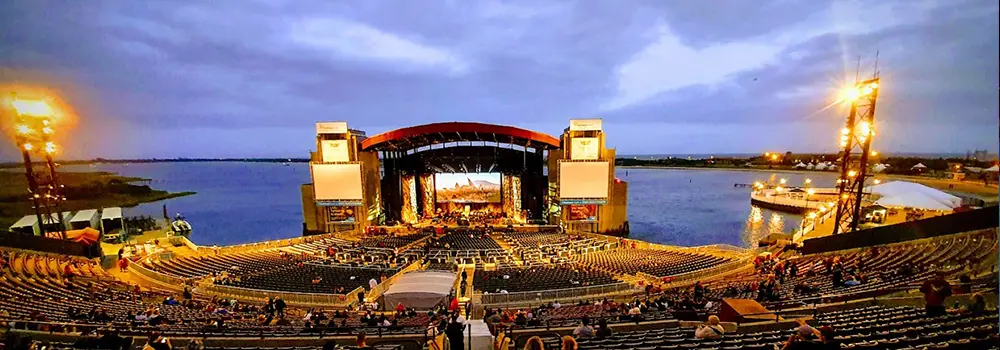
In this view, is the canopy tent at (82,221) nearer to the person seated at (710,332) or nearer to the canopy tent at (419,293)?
the canopy tent at (419,293)

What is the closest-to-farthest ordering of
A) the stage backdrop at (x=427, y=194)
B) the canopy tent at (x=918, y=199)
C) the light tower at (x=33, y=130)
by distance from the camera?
the light tower at (x=33, y=130) < the canopy tent at (x=918, y=199) < the stage backdrop at (x=427, y=194)

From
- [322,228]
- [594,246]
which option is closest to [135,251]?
[322,228]

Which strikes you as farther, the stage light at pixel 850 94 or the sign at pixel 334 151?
the sign at pixel 334 151

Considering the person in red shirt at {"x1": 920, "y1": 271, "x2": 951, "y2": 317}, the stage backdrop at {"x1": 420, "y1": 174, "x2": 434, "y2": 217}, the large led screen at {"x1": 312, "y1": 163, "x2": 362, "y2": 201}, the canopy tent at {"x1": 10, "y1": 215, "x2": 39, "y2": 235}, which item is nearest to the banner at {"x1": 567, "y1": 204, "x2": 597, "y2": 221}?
the stage backdrop at {"x1": 420, "y1": 174, "x2": 434, "y2": 217}

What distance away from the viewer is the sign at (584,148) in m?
35.1

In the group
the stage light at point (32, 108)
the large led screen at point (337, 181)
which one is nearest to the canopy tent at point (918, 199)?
the large led screen at point (337, 181)

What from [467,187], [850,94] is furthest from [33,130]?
[850,94]

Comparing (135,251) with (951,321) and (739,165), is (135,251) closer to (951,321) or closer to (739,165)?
(951,321)

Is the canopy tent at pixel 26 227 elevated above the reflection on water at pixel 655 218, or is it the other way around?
the canopy tent at pixel 26 227

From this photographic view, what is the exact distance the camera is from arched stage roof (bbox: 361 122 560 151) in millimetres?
34125

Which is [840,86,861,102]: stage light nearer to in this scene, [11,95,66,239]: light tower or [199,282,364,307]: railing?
[199,282,364,307]: railing

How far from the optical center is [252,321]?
11.6 m

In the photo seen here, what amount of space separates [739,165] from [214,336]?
177620 millimetres

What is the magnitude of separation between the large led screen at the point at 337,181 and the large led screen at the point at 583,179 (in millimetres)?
18837
